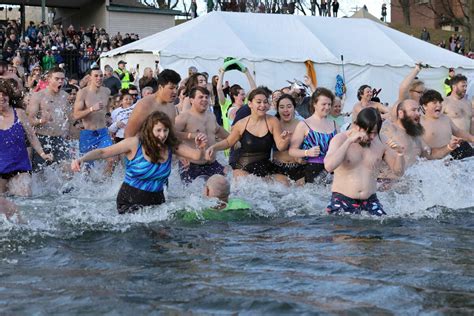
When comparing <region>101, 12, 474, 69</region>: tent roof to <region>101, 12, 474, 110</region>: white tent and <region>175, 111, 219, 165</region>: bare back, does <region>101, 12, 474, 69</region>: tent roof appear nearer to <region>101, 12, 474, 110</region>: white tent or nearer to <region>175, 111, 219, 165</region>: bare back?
<region>101, 12, 474, 110</region>: white tent

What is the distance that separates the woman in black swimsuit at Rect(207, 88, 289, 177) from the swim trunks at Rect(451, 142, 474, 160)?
266cm

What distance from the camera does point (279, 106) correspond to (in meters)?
9.13

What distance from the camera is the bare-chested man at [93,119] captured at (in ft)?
34.4

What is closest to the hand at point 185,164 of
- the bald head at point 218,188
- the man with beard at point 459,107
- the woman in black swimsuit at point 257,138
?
the woman in black swimsuit at point 257,138

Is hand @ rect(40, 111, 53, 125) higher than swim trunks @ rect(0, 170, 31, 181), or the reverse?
hand @ rect(40, 111, 53, 125)

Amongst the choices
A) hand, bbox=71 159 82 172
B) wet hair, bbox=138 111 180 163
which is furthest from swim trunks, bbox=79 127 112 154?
hand, bbox=71 159 82 172

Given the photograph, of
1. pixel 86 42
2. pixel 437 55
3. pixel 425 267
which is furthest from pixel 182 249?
pixel 86 42

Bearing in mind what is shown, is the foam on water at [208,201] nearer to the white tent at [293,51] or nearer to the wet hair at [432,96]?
the wet hair at [432,96]

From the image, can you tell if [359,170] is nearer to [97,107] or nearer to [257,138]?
[257,138]

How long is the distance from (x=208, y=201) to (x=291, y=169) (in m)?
2.02

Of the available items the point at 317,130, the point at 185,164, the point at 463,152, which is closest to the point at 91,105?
the point at 185,164

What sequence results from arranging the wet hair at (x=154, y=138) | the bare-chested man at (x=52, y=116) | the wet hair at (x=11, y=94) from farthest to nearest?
the bare-chested man at (x=52, y=116), the wet hair at (x=11, y=94), the wet hair at (x=154, y=138)

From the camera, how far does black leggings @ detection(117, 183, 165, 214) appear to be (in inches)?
279

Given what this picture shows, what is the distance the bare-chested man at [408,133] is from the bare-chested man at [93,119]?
410cm
